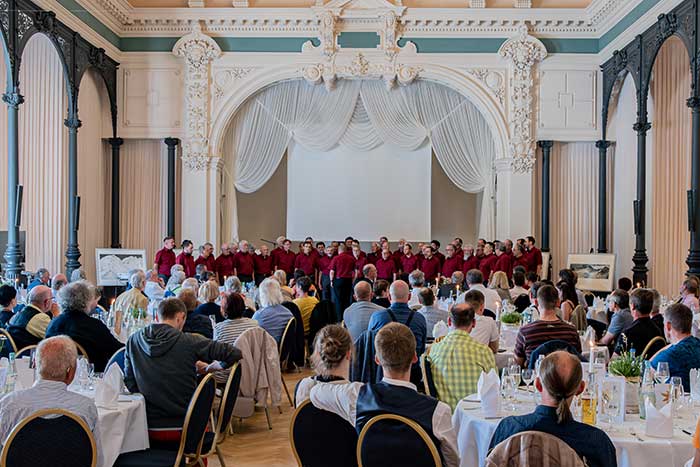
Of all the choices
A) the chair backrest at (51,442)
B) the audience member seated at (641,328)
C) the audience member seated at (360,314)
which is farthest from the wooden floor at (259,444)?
the audience member seated at (641,328)

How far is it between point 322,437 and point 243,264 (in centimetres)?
954

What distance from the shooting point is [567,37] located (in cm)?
1346

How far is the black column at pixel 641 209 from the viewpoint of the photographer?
446 inches

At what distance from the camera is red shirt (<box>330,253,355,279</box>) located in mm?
12297

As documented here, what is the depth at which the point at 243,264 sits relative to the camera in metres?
12.5

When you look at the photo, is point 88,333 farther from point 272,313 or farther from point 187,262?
point 187,262

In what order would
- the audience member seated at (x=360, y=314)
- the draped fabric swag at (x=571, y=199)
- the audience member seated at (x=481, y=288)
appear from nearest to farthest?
the audience member seated at (x=360, y=314) → the audience member seated at (x=481, y=288) → the draped fabric swag at (x=571, y=199)

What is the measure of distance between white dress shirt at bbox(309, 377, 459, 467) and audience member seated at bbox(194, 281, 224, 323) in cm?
336

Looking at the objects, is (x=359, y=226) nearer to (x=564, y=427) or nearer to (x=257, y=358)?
(x=257, y=358)

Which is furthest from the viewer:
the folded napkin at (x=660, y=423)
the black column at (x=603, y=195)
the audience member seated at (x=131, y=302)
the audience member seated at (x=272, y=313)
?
the black column at (x=603, y=195)

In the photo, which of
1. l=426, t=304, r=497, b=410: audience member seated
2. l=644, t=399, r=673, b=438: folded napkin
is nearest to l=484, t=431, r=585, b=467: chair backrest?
l=644, t=399, r=673, b=438: folded napkin

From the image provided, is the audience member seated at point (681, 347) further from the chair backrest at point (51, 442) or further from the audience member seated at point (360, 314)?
the chair backrest at point (51, 442)

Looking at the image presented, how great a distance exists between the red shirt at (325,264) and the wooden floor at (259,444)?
632 cm

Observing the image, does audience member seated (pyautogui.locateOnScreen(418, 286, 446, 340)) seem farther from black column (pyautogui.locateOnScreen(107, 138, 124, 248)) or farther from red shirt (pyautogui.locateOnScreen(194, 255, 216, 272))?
→ black column (pyautogui.locateOnScreen(107, 138, 124, 248))
